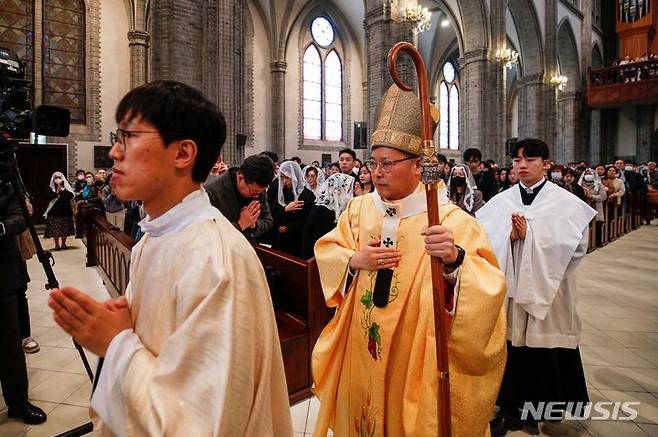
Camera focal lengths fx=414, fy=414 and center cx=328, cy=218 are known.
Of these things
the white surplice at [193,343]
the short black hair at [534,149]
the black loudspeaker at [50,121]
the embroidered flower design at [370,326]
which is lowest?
the embroidered flower design at [370,326]

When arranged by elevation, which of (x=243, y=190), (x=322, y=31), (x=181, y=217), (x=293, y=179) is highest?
(x=322, y=31)

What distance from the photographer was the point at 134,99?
1.07 meters

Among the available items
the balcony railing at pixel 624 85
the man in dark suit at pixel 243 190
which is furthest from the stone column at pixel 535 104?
the man in dark suit at pixel 243 190

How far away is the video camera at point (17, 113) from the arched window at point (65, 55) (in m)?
13.3

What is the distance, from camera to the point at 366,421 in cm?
195

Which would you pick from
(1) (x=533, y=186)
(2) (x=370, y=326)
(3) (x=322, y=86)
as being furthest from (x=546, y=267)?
(3) (x=322, y=86)

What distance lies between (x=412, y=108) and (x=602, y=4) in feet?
106

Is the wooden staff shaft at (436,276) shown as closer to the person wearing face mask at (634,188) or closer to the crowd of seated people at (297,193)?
the crowd of seated people at (297,193)

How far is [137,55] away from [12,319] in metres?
14.3

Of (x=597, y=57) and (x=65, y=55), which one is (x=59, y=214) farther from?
(x=597, y=57)

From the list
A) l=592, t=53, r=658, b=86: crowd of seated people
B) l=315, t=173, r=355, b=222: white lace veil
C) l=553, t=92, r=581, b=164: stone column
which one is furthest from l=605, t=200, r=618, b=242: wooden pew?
l=592, t=53, r=658, b=86: crowd of seated people

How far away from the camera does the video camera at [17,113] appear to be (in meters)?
2.44

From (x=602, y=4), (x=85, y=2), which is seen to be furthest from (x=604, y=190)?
(x=602, y=4)

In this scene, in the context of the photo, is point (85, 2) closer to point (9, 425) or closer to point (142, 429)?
point (9, 425)
